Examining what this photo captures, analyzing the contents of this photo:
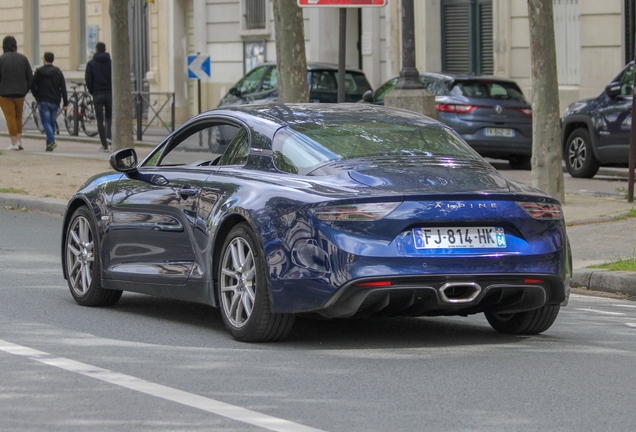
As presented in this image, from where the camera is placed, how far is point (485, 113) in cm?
2181

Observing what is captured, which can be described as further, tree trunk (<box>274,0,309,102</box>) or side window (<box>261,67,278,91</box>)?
side window (<box>261,67,278,91</box>)

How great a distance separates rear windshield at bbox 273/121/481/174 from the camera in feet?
25.2

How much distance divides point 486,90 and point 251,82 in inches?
189

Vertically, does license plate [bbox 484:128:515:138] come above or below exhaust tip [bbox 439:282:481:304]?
above

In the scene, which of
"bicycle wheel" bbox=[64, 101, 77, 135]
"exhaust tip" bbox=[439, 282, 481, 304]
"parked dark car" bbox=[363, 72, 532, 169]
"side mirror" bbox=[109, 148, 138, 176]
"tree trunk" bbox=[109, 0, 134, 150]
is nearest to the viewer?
"exhaust tip" bbox=[439, 282, 481, 304]

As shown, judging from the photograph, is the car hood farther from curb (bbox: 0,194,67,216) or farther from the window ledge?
the window ledge

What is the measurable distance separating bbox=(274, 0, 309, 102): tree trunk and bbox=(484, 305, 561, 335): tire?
9.27m

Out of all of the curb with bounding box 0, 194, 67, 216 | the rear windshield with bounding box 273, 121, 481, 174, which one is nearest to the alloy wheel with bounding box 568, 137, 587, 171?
the curb with bounding box 0, 194, 67, 216

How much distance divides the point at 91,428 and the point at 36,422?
27 cm

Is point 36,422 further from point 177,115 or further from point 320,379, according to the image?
point 177,115

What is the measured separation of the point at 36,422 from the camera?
18.4 feet

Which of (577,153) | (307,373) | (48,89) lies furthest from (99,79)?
(307,373)

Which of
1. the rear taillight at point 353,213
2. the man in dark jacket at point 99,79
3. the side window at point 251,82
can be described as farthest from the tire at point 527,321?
the man in dark jacket at point 99,79

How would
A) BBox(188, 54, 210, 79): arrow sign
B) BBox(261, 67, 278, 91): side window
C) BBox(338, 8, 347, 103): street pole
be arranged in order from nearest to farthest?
BBox(338, 8, 347, 103): street pole
BBox(261, 67, 278, 91): side window
BBox(188, 54, 210, 79): arrow sign
